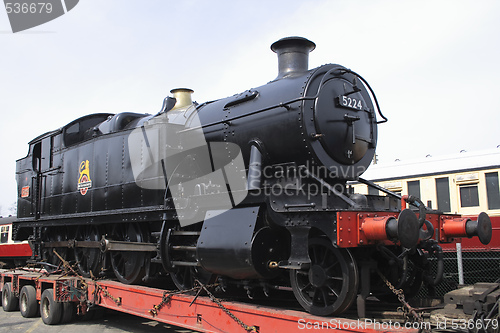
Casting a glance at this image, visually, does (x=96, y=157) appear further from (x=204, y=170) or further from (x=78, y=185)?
(x=204, y=170)

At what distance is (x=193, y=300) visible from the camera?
224 inches

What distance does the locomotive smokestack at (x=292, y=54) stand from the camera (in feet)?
20.3

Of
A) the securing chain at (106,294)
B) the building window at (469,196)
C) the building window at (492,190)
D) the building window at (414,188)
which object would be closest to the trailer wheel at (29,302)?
the securing chain at (106,294)

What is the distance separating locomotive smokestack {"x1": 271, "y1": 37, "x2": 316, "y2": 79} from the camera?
619cm

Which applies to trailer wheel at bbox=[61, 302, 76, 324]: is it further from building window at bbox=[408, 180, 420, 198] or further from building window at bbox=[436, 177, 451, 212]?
building window at bbox=[436, 177, 451, 212]

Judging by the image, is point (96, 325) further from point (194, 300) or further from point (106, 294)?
point (194, 300)

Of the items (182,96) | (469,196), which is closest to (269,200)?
(182,96)

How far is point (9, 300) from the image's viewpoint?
10.5 meters

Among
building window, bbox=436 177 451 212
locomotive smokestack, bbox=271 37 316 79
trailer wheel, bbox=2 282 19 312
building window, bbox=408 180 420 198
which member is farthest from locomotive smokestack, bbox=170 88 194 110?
trailer wheel, bbox=2 282 19 312

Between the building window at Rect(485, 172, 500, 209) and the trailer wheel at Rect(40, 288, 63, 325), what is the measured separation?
9353 mm

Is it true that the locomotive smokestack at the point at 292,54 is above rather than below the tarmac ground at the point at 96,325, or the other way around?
above

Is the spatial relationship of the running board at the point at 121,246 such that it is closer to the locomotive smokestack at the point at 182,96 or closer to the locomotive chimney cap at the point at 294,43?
the locomotive smokestack at the point at 182,96

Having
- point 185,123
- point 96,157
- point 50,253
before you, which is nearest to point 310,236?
point 185,123

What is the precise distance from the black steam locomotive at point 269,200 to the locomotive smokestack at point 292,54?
0.02 meters
